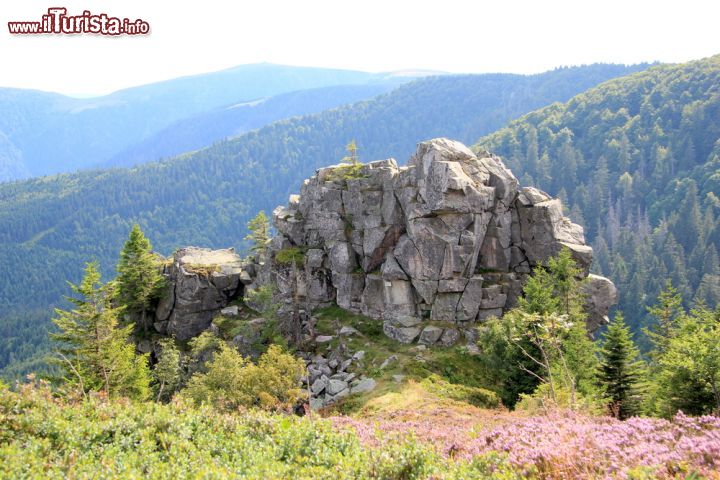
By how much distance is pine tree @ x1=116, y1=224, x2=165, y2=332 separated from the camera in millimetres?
59125

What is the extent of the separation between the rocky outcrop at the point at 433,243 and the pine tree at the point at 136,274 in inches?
666

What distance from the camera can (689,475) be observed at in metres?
10.4

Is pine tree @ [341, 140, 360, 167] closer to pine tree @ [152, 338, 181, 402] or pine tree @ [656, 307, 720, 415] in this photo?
pine tree @ [152, 338, 181, 402]

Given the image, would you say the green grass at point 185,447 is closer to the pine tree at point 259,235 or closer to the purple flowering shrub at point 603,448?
the purple flowering shrub at point 603,448

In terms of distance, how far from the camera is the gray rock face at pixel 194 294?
59719 millimetres

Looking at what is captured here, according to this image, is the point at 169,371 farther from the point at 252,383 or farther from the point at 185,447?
the point at 185,447

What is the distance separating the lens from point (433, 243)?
4794 centimetres

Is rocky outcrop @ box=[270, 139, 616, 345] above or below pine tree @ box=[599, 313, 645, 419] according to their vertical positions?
above

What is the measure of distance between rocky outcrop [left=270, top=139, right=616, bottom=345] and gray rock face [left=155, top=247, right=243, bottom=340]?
944 centimetres

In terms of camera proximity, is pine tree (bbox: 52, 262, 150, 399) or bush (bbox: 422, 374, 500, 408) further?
pine tree (bbox: 52, 262, 150, 399)

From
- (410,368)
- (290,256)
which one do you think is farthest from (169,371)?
(410,368)

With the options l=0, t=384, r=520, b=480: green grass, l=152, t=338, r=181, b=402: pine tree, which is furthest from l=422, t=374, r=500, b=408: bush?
l=152, t=338, r=181, b=402: pine tree

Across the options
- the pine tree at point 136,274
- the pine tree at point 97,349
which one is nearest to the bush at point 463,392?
the pine tree at point 97,349

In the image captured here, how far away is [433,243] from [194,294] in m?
30.1
